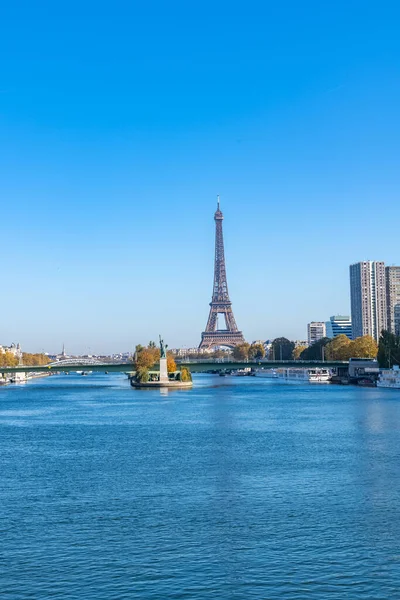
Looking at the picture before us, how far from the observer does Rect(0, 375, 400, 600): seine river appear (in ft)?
46.0

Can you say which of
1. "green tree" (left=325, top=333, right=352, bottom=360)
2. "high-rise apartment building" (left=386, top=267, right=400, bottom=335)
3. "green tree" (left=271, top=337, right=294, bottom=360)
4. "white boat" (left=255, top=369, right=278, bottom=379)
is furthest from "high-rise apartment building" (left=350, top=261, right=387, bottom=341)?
"green tree" (left=325, top=333, right=352, bottom=360)

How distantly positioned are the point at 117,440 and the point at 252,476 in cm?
1119

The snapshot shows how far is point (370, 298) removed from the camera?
179 m

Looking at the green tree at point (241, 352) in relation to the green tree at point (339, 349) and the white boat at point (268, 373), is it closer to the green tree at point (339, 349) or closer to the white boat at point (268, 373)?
the white boat at point (268, 373)

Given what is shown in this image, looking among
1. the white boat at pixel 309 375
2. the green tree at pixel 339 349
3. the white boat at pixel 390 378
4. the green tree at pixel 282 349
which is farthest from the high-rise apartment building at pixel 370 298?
the white boat at pixel 390 378

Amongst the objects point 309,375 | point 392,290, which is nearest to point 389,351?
point 309,375

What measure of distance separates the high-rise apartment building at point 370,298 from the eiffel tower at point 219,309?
35.5 meters

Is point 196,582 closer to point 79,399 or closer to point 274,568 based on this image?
point 274,568

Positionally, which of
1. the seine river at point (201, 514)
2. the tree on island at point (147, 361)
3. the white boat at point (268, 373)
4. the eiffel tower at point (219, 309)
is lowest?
the seine river at point (201, 514)

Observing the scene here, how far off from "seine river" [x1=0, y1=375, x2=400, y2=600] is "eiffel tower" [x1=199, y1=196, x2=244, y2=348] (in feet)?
380

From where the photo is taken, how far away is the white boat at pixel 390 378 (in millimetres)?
72994

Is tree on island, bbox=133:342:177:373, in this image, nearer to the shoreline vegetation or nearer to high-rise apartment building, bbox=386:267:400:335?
the shoreline vegetation

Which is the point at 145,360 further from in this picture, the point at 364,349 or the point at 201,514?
the point at 201,514

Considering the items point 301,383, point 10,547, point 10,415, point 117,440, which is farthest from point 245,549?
point 301,383
